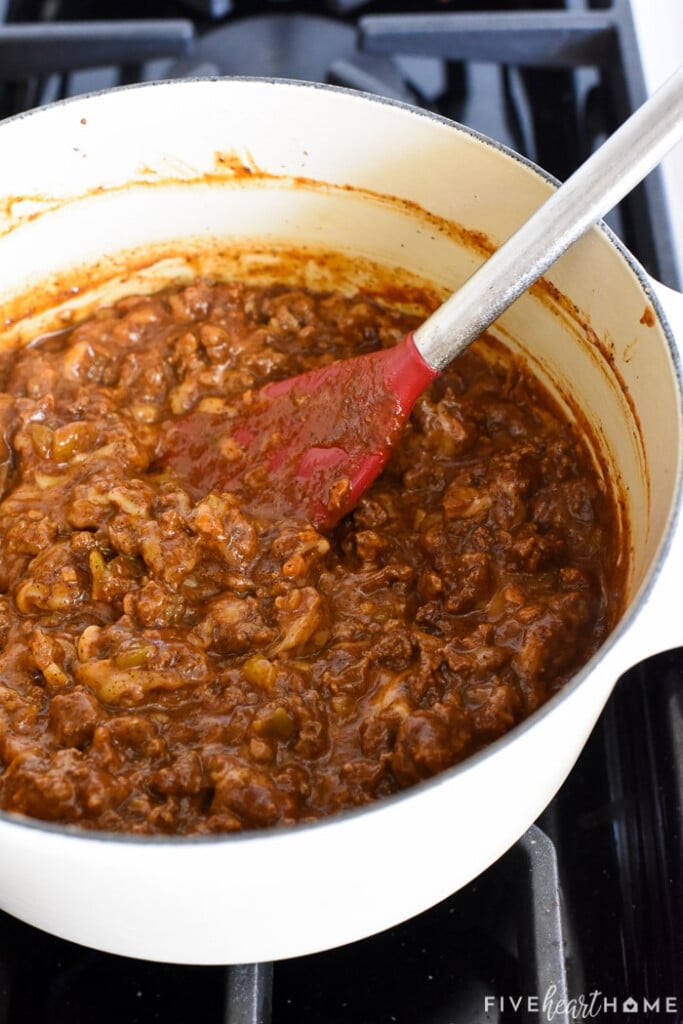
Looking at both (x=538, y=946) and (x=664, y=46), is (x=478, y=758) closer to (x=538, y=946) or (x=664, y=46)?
(x=538, y=946)

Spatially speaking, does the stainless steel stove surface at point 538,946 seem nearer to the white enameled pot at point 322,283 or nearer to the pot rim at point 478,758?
the white enameled pot at point 322,283

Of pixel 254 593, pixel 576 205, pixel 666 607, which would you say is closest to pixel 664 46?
pixel 576 205

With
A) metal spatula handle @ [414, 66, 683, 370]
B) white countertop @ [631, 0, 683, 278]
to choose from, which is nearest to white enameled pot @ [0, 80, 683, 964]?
metal spatula handle @ [414, 66, 683, 370]

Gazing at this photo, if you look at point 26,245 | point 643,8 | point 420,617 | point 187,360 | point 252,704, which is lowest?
point 252,704

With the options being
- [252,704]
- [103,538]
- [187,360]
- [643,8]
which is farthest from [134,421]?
[643,8]

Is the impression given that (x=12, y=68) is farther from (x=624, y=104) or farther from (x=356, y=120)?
(x=624, y=104)

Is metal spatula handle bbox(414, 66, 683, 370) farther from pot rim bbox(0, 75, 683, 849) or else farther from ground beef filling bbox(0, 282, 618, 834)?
ground beef filling bbox(0, 282, 618, 834)
